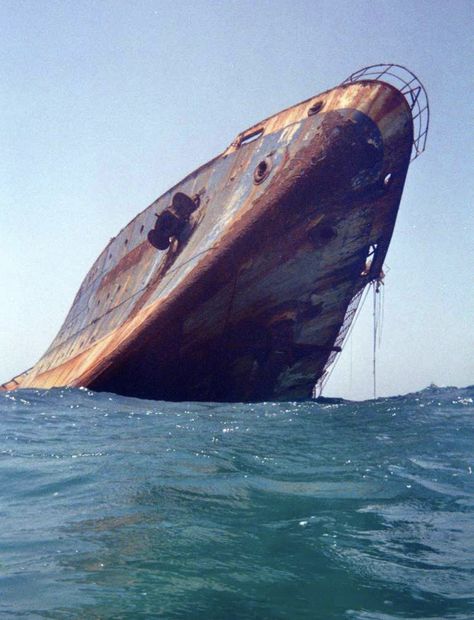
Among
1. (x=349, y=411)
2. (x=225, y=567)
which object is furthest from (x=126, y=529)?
(x=349, y=411)

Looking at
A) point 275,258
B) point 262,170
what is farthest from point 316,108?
point 275,258

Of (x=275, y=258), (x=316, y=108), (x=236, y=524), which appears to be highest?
(x=316, y=108)

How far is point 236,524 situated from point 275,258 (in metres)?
6.98

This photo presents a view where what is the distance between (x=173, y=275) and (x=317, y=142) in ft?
11.9

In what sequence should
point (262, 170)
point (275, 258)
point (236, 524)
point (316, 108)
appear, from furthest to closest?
point (316, 108), point (262, 170), point (275, 258), point (236, 524)

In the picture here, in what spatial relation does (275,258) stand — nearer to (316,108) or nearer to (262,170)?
(262,170)

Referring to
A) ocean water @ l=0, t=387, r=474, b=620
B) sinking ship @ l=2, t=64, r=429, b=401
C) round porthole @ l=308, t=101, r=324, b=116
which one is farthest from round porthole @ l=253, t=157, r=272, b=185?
ocean water @ l=0, t=387, r=474, b=620

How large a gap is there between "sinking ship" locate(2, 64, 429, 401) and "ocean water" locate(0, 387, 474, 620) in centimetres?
333

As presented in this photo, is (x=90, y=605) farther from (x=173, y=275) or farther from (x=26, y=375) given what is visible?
(x=26, y=375)

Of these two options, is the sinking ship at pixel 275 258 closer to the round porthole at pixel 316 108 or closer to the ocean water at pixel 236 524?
the round porthole at pixel 316 108

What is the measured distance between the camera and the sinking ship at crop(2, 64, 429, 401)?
31.6 feet

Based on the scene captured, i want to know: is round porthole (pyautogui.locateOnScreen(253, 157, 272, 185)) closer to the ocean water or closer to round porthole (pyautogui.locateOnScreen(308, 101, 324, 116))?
round porthole (pyautogui.locateOnScreen(308, 101, 324, 116))

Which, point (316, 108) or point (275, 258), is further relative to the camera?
point (316, 108)

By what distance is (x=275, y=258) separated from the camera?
394 inches
